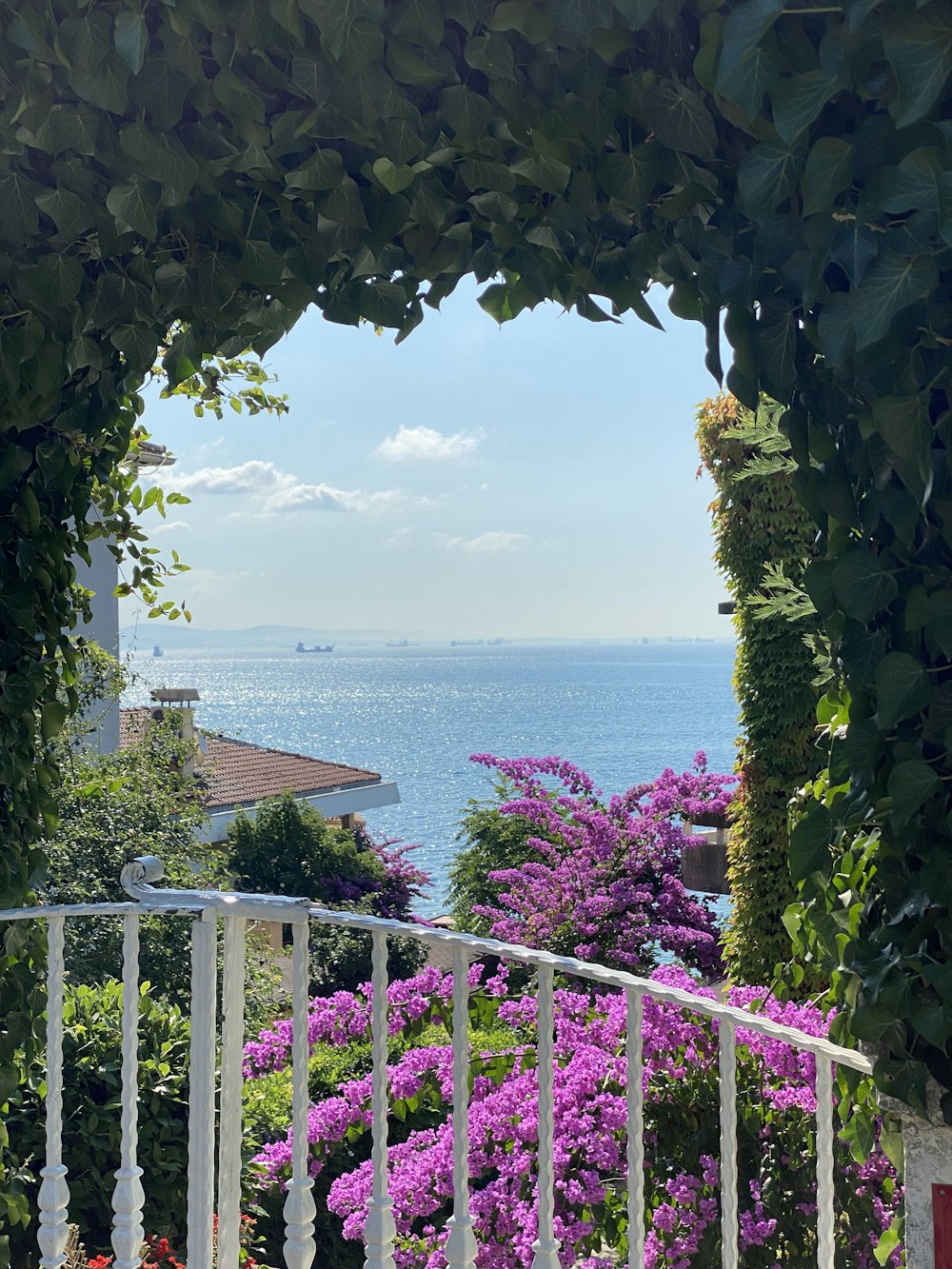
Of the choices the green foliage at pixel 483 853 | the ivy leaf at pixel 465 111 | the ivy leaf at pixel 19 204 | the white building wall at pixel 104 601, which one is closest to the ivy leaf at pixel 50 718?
the ivy leaf at pixel 19 204

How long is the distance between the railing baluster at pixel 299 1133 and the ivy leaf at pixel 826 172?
4.04 ft

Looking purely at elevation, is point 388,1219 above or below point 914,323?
below

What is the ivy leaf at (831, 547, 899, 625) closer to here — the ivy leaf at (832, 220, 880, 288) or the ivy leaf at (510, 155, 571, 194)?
the ivy leaf at (832, 220, 880, 288)

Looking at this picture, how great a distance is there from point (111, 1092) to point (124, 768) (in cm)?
349

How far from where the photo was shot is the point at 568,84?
1201 millimetres

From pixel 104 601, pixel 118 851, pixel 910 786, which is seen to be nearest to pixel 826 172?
pixel 910 786

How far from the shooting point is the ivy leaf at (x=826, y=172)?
106cm

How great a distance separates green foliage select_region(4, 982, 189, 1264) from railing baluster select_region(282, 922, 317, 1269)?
1398 millimetres

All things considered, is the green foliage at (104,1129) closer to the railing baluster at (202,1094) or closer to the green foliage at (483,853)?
the railing baluster at (202,1094)

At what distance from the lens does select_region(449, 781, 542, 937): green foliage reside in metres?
10.0

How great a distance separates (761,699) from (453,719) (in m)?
80.0

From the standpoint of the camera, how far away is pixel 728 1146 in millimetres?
1487

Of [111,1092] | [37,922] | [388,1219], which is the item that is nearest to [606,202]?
[388,1219]

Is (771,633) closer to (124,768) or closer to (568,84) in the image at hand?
A: (124,768)
